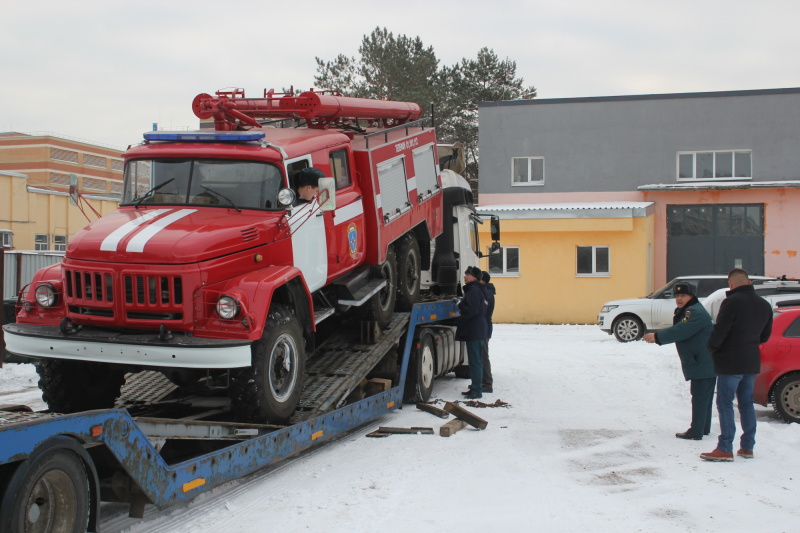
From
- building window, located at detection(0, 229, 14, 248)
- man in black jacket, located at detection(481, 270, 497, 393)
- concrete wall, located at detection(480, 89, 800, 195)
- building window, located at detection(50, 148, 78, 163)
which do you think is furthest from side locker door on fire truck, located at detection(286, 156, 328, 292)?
building window, located at detection(50, 148, 78, 163)

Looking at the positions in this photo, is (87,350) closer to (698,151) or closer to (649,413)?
(649,413)

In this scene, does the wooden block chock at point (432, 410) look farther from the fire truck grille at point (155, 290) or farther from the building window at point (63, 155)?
the building window at point (63, 155)

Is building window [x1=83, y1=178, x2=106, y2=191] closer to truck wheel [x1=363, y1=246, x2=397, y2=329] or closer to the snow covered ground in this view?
the snow covered ground

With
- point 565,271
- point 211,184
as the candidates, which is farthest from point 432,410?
point 565,271

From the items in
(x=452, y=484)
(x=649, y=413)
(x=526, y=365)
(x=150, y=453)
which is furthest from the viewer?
(x=526, y=365)

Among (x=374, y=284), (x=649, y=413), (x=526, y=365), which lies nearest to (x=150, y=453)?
(x=374, y=284)

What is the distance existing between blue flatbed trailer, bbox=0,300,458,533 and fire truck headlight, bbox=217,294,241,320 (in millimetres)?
925

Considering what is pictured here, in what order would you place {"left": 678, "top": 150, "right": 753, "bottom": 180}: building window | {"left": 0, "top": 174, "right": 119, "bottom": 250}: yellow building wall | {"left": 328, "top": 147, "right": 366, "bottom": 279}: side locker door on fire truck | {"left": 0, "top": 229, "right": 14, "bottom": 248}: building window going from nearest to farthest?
{"left": 328, "top": 147, "right": 366, "bottom": 279}: side locker door on fire truck
{"left": 678, "top": 150, "right": 753, "bottom": 180}: building window
{"left": 0, "top": 174, "right": 119, "bottom": 250}: yellow building wall
{"left": 0, "top": 229, "right": 14, "bottom": 248}: building window

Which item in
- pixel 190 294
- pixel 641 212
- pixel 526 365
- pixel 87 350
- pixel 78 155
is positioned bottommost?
pixel 526 365

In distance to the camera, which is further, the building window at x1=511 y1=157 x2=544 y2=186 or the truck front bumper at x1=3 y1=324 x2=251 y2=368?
the building window at x1=511 y1=157 x2=544 y2=186

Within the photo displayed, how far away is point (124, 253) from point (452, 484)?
11.5ft

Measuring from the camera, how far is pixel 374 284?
1067 centimetres

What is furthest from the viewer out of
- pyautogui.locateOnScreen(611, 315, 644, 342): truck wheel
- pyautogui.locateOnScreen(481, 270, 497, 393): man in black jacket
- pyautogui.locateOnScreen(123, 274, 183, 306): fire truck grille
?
pyautogui.locateOnScreen(611, 315, 644, 342): truck wheel

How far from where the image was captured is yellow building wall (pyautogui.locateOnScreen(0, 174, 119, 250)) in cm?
4147
